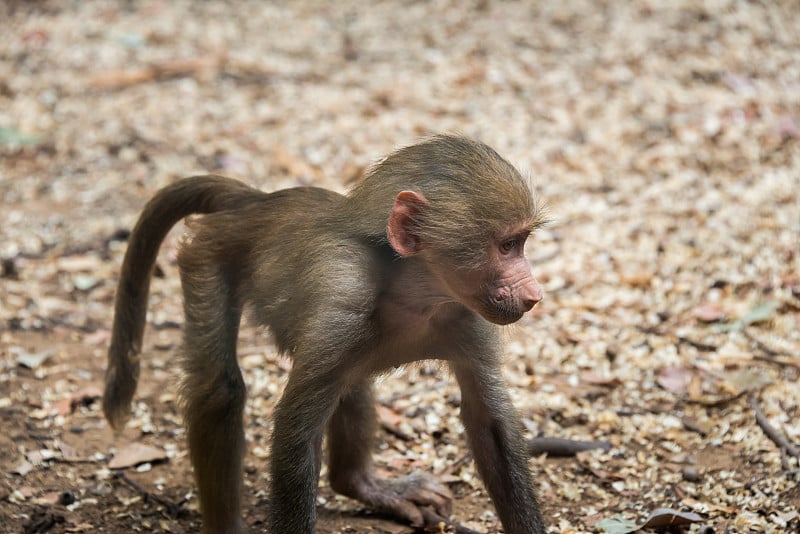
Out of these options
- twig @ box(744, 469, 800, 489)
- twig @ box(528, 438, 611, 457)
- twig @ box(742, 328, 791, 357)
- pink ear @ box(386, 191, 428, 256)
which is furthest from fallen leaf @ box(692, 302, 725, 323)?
pink ear @ box(386, 191, 428, 256)

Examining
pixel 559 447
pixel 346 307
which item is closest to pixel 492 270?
pixel 346 307

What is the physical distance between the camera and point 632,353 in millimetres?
5676

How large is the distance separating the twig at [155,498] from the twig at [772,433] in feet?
8.93

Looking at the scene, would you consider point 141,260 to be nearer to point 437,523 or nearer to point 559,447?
point 437,523

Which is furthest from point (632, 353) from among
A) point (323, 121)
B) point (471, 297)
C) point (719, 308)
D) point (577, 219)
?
point (323, 121)

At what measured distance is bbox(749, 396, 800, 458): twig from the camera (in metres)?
4.62

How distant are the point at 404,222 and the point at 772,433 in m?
2.25

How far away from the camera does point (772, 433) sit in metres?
4.76

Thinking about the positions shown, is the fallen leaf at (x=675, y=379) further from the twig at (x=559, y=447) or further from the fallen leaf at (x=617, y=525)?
the fallen leaf at (x=617, y=525)

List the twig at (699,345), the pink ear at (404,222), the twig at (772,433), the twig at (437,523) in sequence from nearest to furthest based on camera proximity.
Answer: the pink ear at (404,222)
the twig at (437,523)
the twig at (772,433)
the twig at (699,345)

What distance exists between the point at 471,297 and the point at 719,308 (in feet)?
9.09

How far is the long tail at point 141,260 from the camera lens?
4473 millimetres

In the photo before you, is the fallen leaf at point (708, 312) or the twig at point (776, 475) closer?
the twig at point (776, 475)

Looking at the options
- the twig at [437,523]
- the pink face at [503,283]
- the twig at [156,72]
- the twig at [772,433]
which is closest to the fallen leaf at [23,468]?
the twig at [437,523]
